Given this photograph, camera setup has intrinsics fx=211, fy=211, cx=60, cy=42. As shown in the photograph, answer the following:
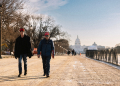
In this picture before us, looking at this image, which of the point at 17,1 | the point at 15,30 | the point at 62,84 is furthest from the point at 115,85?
the point at 15,30

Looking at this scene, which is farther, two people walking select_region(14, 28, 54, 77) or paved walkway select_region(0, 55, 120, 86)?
two people walking select_region(14, 28, 54, 77)

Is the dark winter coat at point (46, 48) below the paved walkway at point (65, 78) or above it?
above

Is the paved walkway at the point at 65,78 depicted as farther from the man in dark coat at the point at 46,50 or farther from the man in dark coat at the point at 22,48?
the man in dark coat at the point at 22,48

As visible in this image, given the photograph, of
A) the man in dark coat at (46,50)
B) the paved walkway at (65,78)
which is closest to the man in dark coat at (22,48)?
the man in dark coat at (46,50)

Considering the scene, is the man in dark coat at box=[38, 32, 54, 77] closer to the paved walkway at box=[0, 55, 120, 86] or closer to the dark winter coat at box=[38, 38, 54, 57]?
the dark winter coat at box=[38, 38, 54, 57]

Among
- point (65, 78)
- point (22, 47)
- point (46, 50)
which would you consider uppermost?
point (22, 47)

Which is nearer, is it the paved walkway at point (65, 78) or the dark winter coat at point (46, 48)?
the paved walkway at point (65, 78)

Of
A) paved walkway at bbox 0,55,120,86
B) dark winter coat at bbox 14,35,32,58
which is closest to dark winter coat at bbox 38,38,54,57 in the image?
dark winter coat at bbox 14,35,32,58

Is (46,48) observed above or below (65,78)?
above

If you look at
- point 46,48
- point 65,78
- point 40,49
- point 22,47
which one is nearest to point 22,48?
point 22,47

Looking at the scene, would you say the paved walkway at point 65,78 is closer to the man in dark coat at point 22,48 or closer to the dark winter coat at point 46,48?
the man in dark coat at point 22,48

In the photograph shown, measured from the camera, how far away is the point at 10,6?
2847 centimetres

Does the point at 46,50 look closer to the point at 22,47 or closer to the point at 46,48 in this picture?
the point at 46,48

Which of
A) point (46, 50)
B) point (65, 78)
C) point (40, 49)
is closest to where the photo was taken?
point (65, 78)
